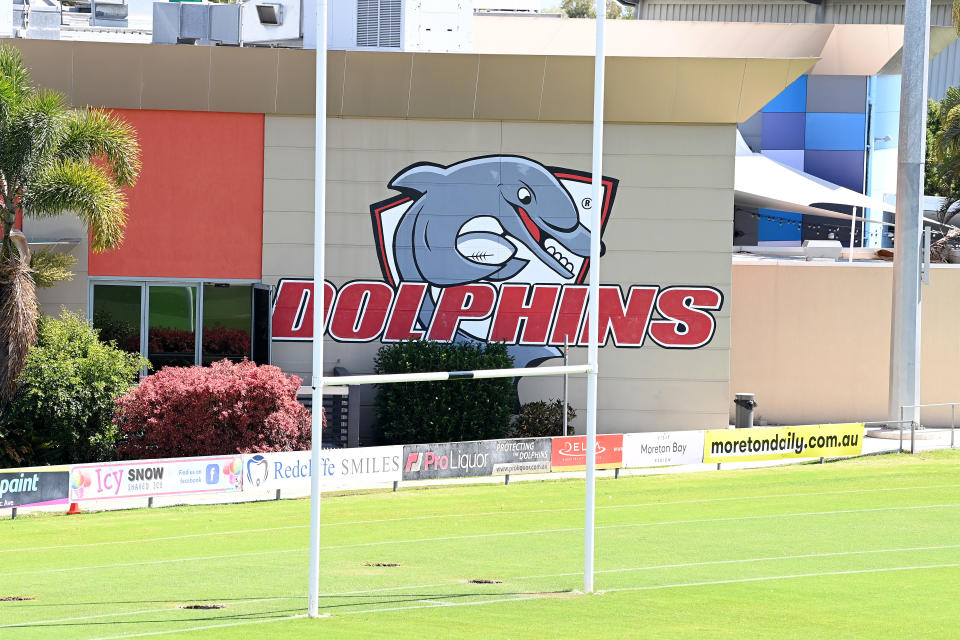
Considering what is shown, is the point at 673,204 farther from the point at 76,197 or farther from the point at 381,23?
the point at 76,197

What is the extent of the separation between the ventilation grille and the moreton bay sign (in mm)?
2967

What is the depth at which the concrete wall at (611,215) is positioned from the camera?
27016mm

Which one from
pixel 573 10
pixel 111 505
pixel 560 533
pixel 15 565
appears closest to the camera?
pixel 15 565

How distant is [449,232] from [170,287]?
6585 mm

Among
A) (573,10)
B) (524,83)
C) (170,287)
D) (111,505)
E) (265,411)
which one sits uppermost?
(573,10)

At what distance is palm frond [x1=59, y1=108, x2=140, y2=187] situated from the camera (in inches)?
902

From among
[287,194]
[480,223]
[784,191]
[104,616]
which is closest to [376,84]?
[287,194]

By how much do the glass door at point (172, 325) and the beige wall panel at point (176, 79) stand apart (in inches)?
165

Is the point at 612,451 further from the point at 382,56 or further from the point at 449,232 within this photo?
the point at 382,56

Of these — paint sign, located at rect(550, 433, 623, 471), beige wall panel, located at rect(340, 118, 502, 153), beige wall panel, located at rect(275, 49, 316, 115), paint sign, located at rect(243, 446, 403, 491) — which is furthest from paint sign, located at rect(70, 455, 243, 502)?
beige wall panel, located at rect(275, 49, 316, 115)

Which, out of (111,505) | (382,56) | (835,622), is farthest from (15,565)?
(382,56)

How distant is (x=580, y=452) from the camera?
24.5 m

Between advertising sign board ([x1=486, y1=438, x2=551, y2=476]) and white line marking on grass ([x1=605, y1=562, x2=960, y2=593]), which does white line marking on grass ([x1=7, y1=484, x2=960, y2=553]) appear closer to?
advertising sign board ([x1=486, y1=438, x2=551, y2=476])

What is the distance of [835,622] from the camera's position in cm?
1176
